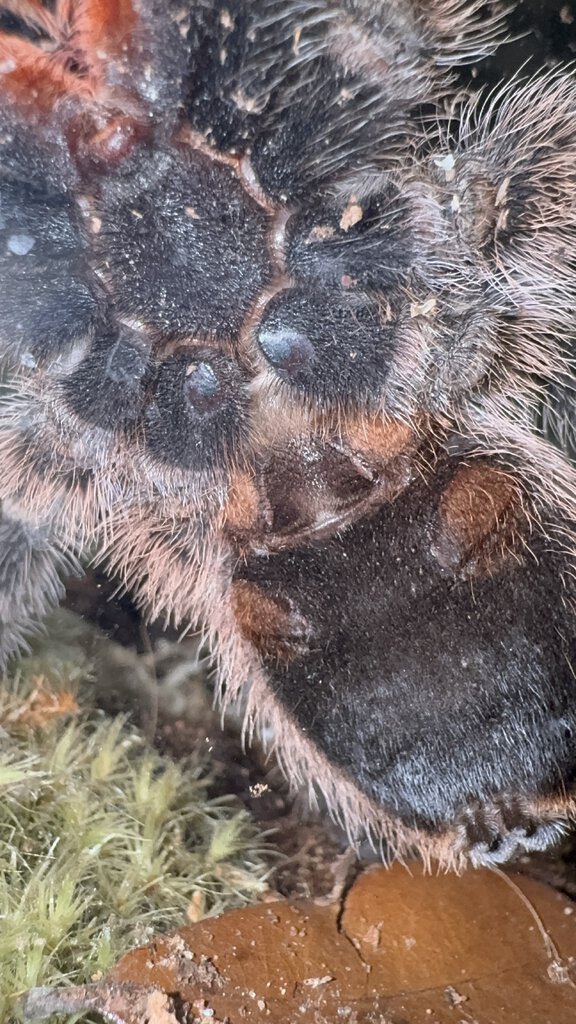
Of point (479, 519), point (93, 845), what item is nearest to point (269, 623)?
point (479, 519)

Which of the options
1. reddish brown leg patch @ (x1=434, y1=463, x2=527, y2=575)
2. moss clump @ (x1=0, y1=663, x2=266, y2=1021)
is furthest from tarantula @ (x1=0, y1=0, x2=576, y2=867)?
moss clump @ (x1=0, y1=663, x2=266, y2=1021)

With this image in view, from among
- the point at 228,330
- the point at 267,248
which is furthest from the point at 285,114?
the point at 228,330

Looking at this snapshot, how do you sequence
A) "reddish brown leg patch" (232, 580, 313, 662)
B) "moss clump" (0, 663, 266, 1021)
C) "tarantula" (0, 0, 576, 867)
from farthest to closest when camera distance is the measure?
"moss clump" (0, 663, 266, 1021) → "reddish brown leg patch" (232, 580, 313, 662) → "tarantula" (0, 0, 576, 867)

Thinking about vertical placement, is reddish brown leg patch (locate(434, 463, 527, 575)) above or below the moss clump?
above

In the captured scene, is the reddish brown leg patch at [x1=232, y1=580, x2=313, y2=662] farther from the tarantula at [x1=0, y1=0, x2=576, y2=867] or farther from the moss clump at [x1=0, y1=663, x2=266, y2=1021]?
the moss clump at [x1=0, y1=663, x2=266, y2=1021]

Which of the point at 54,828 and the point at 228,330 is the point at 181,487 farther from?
the point at 54,828

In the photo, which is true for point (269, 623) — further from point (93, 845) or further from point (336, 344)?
point (93, 845)
